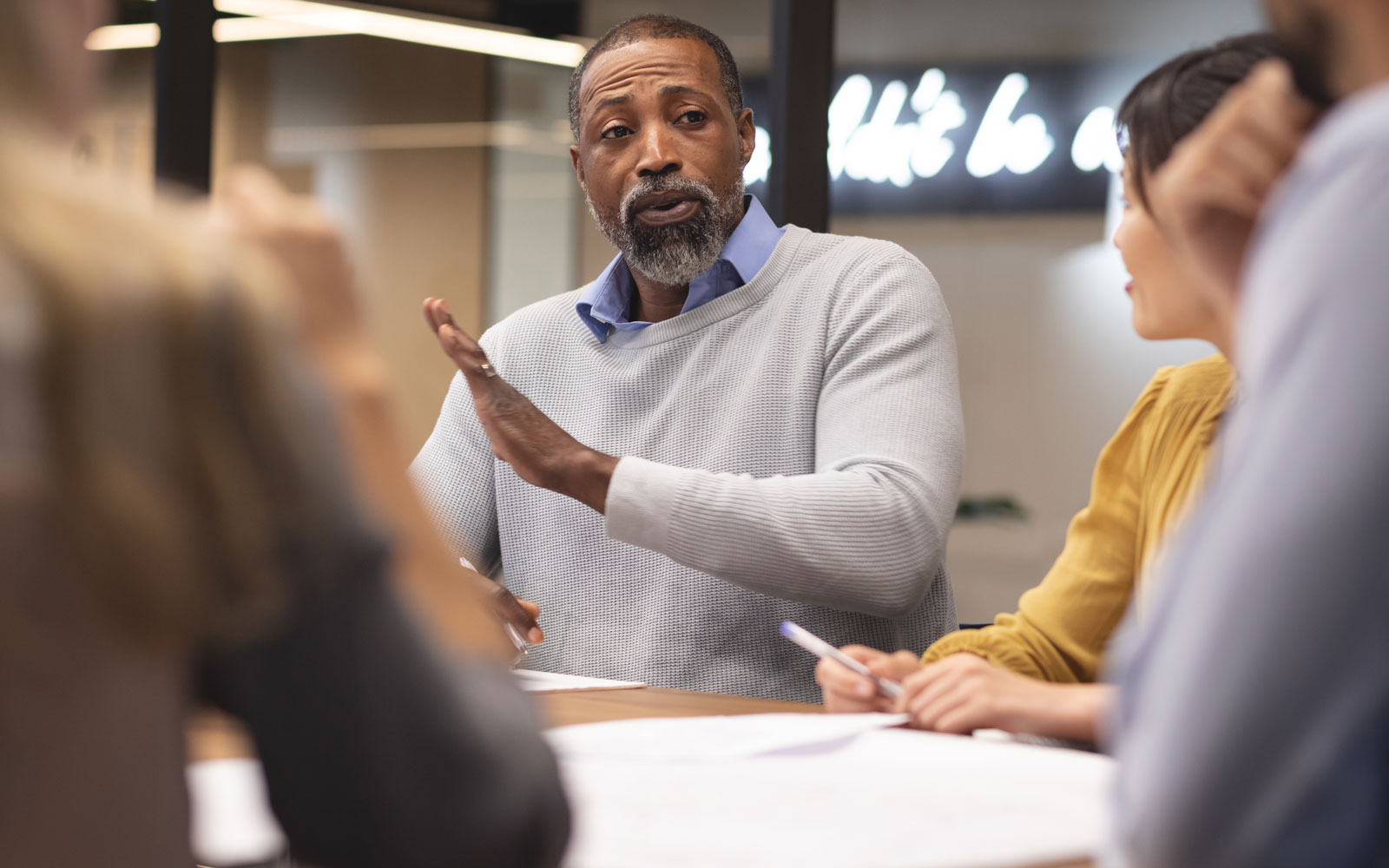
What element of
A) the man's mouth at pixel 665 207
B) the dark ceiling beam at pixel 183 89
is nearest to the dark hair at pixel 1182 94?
the man's mouth at pixel 665 207

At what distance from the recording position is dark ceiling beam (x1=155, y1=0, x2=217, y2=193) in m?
2.73

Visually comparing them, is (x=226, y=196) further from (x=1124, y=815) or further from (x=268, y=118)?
(x=268, y=118)

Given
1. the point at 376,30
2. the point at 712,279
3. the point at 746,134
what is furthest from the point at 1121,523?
the point at 376,30

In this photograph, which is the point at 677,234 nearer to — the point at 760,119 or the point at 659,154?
the point at 659,154

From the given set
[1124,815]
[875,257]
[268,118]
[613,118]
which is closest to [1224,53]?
[875,257]

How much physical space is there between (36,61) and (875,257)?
1526 millimetres

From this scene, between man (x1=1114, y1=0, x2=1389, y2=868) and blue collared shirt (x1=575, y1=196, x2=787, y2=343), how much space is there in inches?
58.3

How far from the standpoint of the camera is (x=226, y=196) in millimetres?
547

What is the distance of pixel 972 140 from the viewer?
4.53 meters

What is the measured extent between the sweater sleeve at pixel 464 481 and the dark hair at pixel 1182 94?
1.11 metres

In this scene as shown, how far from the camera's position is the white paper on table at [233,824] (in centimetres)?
80

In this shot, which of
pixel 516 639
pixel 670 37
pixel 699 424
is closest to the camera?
pixel 516 639

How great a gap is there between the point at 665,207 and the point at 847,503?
0.70m

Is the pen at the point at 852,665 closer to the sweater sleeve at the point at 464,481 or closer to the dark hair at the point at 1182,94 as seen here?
the dark hair at the point at 1182,94
